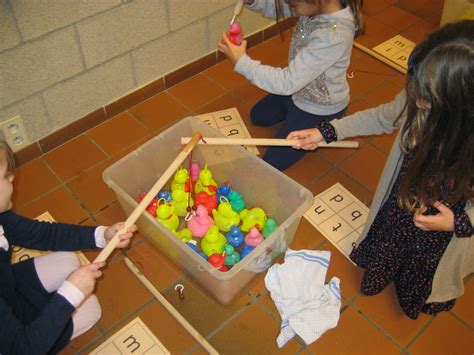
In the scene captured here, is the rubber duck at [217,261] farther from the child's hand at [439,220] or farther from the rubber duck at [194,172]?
the child's hand at [439,220]

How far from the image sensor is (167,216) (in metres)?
1.28

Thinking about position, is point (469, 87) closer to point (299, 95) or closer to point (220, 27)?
point (299, 95)

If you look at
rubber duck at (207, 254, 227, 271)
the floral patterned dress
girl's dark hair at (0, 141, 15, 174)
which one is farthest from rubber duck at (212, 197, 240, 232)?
girl's dark hair at (0, 141, 15, 174)

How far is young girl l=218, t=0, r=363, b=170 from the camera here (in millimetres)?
1198

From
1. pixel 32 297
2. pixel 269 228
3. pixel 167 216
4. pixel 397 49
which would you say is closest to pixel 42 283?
pixel 32 297

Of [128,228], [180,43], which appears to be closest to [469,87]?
[128,228]

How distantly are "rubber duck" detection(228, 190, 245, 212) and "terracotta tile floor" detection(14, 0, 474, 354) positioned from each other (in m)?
0.19

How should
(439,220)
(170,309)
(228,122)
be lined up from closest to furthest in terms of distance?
(439,220), (170,309), (228,122)

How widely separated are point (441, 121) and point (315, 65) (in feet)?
1.65

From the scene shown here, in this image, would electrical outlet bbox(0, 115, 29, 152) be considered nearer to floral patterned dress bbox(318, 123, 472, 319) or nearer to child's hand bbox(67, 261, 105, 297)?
child's hand bbox(67, 261, 105, 297)

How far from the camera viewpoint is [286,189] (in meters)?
1.26

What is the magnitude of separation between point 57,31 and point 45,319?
85cm

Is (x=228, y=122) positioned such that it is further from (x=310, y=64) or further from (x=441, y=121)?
(x=441, y=121)

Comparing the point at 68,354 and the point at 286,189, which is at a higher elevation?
the point at 286,189
